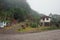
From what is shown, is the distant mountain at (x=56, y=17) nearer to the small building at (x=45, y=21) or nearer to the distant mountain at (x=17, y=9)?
the small building at (x=45, y=21)

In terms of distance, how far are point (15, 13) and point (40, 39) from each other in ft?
2.77

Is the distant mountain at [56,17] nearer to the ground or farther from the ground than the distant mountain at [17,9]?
nearer to the ground

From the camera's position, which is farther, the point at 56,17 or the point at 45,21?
the point at 45,21

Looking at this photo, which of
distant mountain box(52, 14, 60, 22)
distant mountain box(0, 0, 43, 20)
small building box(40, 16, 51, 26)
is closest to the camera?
distant mountain box(0, 0, 43, 20)

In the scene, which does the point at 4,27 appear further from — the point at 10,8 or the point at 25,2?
the point at 25,2

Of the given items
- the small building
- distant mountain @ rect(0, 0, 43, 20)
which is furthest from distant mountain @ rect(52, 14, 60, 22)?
distant mountain @ rect(0, 0, 43, 20)

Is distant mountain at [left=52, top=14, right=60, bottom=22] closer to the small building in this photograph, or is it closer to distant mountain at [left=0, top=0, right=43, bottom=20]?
the small building

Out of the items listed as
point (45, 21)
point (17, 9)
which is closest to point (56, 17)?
point (45, 21)

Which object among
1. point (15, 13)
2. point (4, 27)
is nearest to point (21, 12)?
point (15, 13)

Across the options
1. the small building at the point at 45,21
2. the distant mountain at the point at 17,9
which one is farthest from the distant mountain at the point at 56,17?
the distant mountain at the point at 17,9

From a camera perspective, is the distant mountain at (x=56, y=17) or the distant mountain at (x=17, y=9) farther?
the distant mountain at (x=56, y=17)

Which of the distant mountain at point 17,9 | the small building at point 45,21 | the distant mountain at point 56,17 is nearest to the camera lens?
the distant mountain at point 17,9

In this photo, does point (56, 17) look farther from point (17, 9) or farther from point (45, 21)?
point (17, 9)

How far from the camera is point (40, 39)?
3.20m
